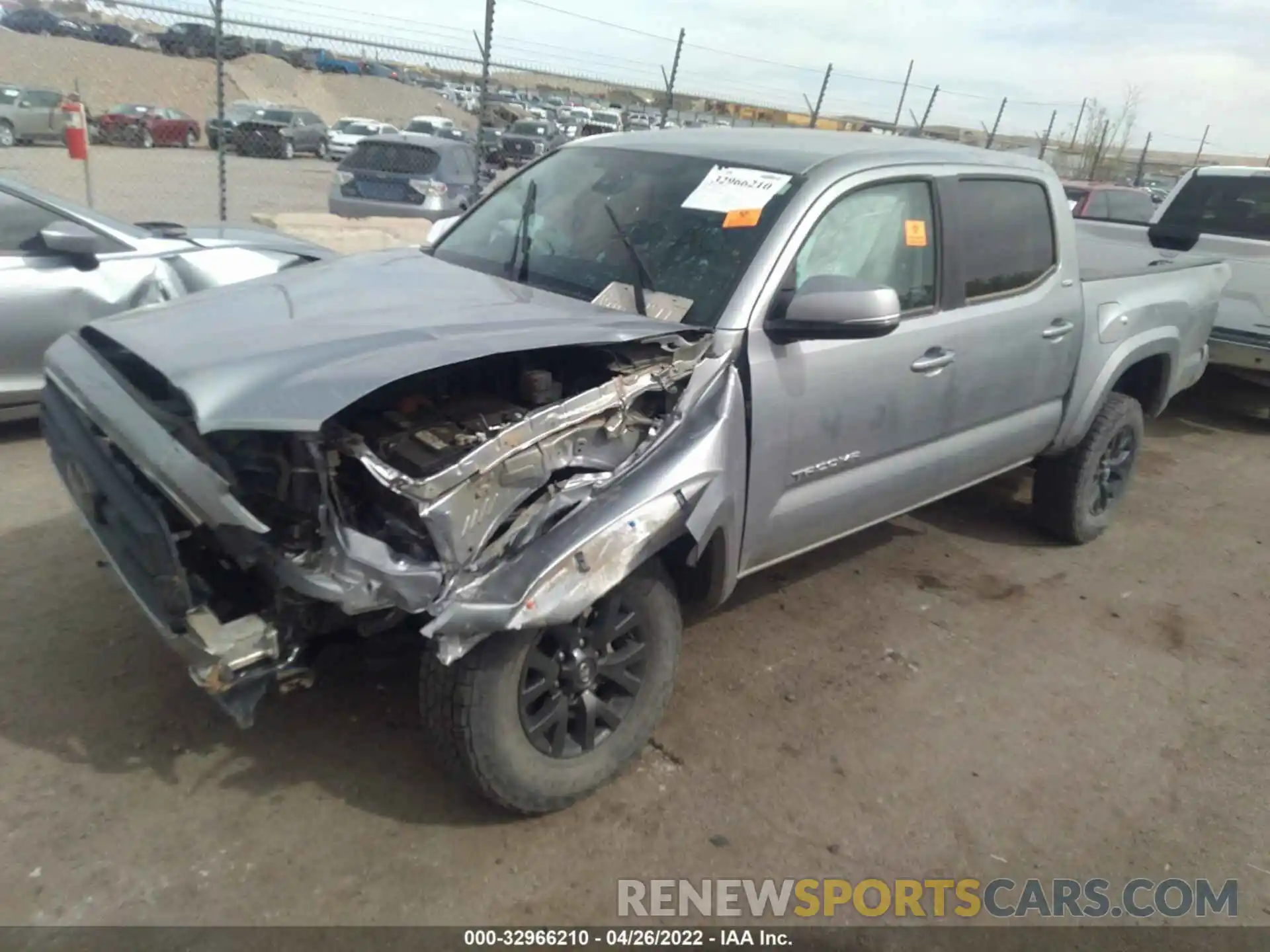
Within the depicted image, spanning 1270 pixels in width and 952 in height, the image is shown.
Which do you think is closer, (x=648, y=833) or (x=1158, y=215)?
(x=648, y=833)

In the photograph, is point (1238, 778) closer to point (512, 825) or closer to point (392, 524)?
point (512, 825)

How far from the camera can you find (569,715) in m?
2.78

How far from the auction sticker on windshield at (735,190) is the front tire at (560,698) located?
1297 millimetres

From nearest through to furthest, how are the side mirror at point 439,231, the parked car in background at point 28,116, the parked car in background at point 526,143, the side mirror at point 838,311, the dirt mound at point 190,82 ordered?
the side mirror at point 838,311 < the side mirror at point 439,231 < the parked car in background at point 526,143 < the parked car in background at point 28,116 < the dirt mound at point 190,82

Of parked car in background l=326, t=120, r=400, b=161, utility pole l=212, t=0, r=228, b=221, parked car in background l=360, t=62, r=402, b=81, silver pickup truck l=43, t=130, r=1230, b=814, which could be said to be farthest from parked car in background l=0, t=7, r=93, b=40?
silver pickup truck l=43, t=130, r=1230, b=814

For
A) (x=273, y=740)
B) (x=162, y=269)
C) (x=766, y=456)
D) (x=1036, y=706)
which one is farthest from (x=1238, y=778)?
(x=162, y=269)

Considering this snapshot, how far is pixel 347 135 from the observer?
27.6 meters

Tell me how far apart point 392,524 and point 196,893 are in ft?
3.48

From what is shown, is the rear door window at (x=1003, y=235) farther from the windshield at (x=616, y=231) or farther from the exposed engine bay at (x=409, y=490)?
the exposed engine bay at (x=409, y=490)

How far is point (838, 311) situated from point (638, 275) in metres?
0.71

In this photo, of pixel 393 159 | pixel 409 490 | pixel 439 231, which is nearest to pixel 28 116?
pixel 393 159

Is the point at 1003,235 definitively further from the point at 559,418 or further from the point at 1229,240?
the point at 1229,240

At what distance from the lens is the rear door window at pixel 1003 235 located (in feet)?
12.6

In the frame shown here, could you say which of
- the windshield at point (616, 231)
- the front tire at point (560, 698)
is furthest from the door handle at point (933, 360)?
the front tire at point (560, 698)
